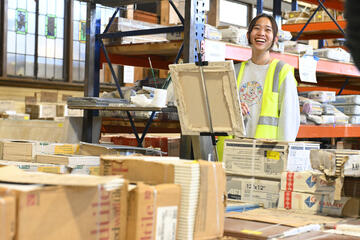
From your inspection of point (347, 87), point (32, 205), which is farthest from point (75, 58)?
point (32, 205)

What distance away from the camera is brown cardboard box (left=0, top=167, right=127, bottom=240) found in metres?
1.77

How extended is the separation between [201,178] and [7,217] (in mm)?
820

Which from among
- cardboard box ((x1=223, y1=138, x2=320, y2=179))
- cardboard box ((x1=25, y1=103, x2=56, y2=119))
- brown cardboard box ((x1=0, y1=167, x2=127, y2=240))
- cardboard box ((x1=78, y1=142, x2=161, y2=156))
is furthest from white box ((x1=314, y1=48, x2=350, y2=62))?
cardboard box ((x1=25, y1=103, x2=56, y2=119))

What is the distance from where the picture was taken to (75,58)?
12.2 meters

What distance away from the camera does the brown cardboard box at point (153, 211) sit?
2.04 m

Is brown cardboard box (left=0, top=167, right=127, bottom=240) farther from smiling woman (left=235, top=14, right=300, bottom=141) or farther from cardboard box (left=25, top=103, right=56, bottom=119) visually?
cardboard box (left=25, top=103, right=56, bottom=119)

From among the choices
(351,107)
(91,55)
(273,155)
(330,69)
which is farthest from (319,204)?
(351,107)

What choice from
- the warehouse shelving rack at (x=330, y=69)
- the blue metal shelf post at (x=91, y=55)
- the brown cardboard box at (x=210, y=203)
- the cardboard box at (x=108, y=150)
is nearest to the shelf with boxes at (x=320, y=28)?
the warehouse shelving rack at (x=330, y=69)

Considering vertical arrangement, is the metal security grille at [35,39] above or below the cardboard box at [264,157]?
above

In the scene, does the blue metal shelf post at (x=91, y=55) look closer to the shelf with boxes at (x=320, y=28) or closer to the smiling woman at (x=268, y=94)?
the smiling woman at (x=268, y=94)

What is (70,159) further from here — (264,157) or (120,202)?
(120,202)

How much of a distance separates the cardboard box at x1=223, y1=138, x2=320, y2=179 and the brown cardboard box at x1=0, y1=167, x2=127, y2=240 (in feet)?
4.38

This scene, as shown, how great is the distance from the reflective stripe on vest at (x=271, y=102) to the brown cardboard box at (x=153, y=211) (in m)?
1.88

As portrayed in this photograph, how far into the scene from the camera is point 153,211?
208 cm
